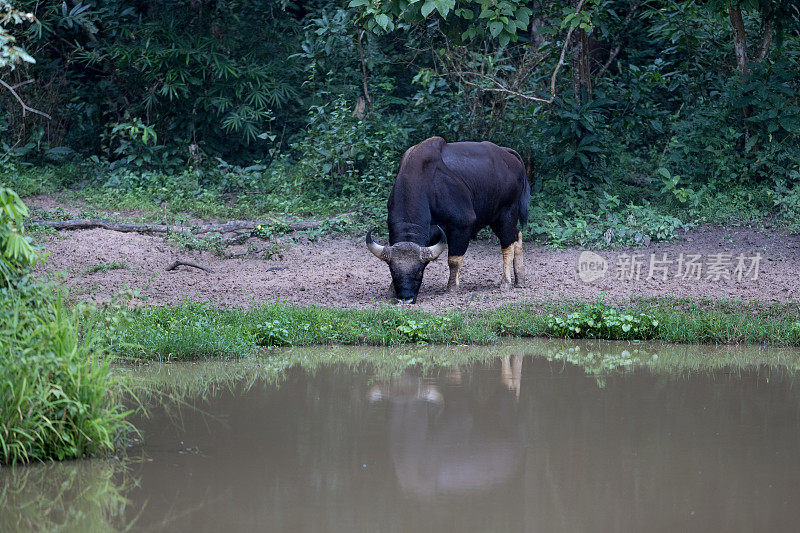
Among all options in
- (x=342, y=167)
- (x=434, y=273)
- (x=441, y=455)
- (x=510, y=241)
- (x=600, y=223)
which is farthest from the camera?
(x=342, y=167)

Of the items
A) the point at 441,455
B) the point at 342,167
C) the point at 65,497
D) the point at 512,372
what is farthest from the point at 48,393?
the point at 342,167

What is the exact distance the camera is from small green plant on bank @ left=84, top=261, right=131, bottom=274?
10.7 metres

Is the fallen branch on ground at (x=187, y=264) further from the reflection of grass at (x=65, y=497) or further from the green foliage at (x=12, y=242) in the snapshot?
the reflection of grass at (x=65, y=497)

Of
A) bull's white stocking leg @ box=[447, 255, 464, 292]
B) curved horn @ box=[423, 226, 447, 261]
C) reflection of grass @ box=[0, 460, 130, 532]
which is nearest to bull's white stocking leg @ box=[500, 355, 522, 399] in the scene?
curved horn @ box=[423, 226, 447, 261]

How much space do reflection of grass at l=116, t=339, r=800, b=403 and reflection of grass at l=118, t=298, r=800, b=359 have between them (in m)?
0.13

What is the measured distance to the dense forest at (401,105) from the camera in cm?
1301

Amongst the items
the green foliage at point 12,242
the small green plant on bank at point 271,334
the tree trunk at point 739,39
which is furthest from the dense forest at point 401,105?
the green foliage at point 12,242

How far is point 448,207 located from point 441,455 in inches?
213

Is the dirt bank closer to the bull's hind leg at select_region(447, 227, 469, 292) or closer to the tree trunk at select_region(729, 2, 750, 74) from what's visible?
the bull's hind leg at select_region(447, 227, 469, 292)

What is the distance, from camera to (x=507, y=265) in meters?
10.9

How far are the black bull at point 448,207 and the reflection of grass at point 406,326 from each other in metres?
1.02

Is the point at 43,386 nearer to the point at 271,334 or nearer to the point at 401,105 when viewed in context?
the point at 271,334

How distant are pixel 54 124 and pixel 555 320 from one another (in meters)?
11.4

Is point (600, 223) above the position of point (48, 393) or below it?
below
